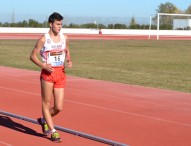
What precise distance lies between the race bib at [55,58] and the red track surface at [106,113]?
Answer: 126 cm

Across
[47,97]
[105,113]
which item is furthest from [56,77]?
[105,113]

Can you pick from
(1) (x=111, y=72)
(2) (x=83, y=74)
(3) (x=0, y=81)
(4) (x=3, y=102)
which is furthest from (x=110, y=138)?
(1) (x=111, y=72)

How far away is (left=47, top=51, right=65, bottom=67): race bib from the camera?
809cm

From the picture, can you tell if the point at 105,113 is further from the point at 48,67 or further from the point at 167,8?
the point at 167,8

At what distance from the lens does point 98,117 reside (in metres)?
10.8

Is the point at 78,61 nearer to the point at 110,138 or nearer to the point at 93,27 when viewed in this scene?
the point at 110,138

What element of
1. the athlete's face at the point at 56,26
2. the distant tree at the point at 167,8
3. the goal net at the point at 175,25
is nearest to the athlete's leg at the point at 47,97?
the athlete's face at the point at 56,26

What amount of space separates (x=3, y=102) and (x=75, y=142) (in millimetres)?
4763

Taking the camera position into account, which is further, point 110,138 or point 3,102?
point 3,102

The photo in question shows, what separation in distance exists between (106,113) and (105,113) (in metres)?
0.02

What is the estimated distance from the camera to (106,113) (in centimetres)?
1134

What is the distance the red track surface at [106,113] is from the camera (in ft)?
28.5

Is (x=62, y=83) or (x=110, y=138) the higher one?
(x=62, y=83)

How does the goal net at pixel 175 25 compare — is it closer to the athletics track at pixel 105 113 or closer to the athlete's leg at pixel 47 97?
the athletics track at pixel 105 113
